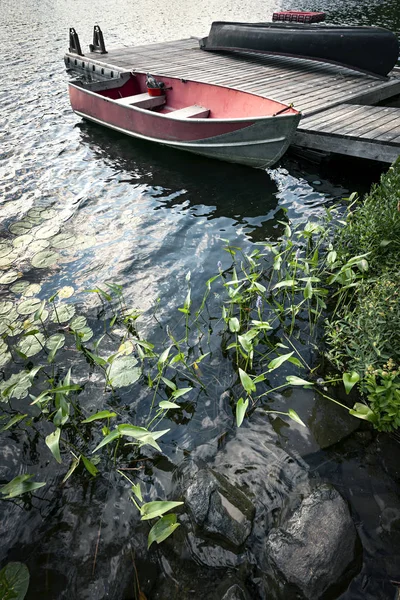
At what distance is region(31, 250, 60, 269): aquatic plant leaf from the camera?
555cm

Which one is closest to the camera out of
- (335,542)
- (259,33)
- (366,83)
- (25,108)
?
(335,542)

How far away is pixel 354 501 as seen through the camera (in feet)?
9.03

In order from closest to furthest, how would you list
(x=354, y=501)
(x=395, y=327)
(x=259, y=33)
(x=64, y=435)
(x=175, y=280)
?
(x=354, y=501) < (x=395, y=327) < (x=64, y=435) < (x=175, y=280) < (x=259, y=33)

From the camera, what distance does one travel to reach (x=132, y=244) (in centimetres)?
601

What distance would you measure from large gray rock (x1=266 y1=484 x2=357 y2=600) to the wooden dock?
5846 mm

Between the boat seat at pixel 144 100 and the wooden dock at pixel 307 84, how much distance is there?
203 cm

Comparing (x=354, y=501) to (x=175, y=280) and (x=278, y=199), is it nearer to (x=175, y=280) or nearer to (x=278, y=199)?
(x=175, y=280)

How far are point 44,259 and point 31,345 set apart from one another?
5.96ft

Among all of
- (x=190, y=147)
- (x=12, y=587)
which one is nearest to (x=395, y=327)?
(x=12, y=587)

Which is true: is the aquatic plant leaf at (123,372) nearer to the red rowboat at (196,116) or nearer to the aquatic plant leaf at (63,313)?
the aquatic plant leaf at (63,313)

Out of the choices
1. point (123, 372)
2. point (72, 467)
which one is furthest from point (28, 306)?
point (72, 467)

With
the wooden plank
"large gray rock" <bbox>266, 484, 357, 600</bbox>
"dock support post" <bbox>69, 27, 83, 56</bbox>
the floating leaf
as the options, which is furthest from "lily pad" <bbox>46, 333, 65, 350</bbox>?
"dock support post" <bbox>69, 27, 83, 56</bbox>

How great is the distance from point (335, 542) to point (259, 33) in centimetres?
1337

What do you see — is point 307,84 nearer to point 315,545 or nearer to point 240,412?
point 240,412
